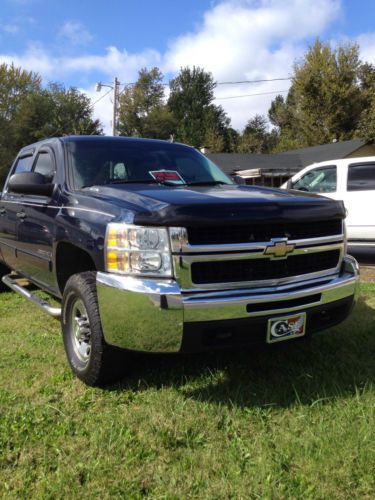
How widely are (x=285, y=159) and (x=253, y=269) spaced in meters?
29.2

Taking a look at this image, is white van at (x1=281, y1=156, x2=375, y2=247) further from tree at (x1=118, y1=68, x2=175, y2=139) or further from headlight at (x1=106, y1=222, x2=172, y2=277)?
tree at (x1=118, y1=68, x2=175, y2=139)

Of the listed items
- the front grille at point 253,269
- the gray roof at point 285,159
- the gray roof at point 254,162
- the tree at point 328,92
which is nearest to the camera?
the front grille at point 253,269

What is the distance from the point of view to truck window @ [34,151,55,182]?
13.4 feet

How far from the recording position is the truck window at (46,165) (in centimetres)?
408

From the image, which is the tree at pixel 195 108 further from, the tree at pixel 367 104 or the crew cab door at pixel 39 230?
the crew cab door at pixel 39 230

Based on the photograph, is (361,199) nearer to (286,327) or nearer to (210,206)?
(286,327)

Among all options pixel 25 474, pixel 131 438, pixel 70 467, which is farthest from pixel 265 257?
pixel 25 474

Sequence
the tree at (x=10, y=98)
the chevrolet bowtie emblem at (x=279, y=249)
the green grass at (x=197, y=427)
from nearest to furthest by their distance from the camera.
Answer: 1. the green grass at (x=197, y=427)
2. the chevrolet bowtie emblem at (x=279, y=249)
3. the tree at (x=10, y=98)

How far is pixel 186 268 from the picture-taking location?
2.60m

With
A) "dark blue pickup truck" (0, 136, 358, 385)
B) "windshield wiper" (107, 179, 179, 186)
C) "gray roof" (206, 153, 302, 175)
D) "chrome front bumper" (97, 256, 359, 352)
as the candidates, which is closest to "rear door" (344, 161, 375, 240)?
"dark blue pickup truck" (0, 136, 358, 385)

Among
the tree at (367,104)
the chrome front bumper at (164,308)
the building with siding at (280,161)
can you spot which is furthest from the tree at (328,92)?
the chrome front bumper at (164,308)

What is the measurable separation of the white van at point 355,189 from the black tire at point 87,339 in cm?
→ 619

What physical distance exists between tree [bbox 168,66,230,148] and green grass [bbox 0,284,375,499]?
2372 inches

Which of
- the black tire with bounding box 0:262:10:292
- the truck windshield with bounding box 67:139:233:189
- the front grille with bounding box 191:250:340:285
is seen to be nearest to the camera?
the front grille with bounding box 191:250:340:285
